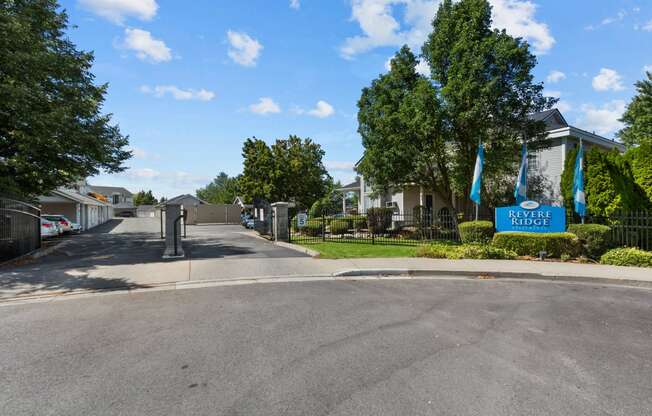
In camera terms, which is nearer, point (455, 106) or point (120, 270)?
point (120, 270)

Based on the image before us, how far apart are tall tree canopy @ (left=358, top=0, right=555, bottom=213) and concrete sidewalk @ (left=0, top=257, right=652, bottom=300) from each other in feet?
19.8

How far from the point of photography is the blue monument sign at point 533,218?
39.6 ft

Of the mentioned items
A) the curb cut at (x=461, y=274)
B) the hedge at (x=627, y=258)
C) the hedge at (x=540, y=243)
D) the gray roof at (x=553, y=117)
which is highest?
the gray roof at (x=553, y=117)

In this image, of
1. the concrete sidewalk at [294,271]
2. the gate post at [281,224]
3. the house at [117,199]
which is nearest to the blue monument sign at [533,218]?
the concrete sidewalk at [294,271]

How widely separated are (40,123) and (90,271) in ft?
20.9

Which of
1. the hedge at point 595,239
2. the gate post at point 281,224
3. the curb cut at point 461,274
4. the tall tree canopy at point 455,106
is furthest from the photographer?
the gate post at point 281,224

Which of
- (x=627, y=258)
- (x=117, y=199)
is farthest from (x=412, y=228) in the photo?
(x=117, y=199)

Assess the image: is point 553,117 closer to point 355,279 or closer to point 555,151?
point 555,151

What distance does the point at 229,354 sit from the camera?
4.02 metres

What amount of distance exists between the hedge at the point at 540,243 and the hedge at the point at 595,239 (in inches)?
9.8

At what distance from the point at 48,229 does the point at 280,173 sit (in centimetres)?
2175

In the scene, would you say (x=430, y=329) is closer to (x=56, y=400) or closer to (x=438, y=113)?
(x=56, y=400)

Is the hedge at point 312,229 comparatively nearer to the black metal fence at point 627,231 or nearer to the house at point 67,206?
the black metal fence at point 627,231

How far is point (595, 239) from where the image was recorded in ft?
36.3
